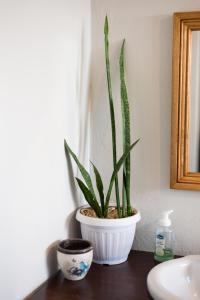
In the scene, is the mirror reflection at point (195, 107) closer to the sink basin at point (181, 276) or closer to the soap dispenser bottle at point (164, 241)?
the soap dispenser bottle at point (164, 241)

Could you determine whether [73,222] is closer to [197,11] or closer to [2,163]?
[2,163]

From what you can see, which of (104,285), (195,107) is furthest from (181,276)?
(195,107)

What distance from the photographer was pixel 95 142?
1.52 meters

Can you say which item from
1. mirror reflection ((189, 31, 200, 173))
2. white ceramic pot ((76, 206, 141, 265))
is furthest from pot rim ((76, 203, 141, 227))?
mirror reflection ((189, 31, 200, 173))

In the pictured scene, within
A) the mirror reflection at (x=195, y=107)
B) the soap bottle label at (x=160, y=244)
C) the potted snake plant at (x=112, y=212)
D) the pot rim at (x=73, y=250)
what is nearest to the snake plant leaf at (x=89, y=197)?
the potted snake plant at (x=112, y=212)

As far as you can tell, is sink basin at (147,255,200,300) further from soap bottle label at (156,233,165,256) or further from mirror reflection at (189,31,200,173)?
mirror reflection at (189,31,200,173)

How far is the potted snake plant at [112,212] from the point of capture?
51.6 inches

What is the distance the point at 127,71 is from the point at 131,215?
0.51 m

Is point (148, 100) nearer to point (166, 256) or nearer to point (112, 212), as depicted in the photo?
point (112, 212)

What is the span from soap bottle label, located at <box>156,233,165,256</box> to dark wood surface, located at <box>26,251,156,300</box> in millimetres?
42

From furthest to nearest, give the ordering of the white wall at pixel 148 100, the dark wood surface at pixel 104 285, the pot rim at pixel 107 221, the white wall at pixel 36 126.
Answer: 1. the white wall at pixel 148 100
2. the pot rim at pixel 107 221
3. the dark wood surface at pixel 104 285
4. the white wall at pixel 36 126

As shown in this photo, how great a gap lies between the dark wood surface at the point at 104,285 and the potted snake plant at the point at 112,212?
6 cm

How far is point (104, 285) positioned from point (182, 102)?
0.64 m

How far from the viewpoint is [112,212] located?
1.41 m
